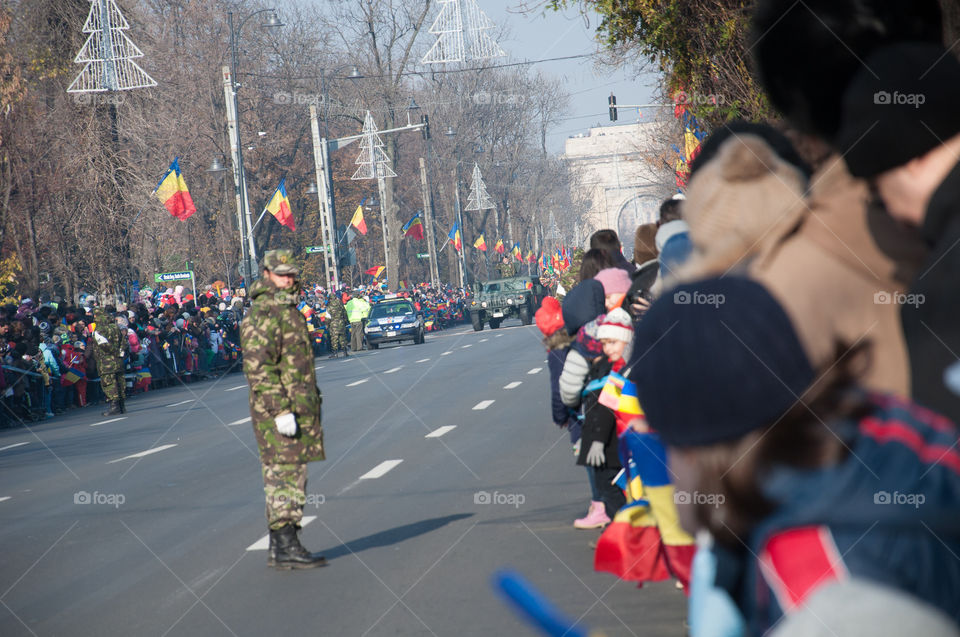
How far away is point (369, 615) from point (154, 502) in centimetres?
468

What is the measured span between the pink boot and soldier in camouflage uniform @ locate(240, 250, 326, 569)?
66.2 inches

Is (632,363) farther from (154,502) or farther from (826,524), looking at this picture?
(154,502)

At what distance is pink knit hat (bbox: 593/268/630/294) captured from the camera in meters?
7.97

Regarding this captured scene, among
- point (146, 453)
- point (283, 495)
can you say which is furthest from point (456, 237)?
point (283, 495)

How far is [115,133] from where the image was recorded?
32.1 m

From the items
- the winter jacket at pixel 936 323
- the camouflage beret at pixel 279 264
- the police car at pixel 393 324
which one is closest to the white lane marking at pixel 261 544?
the camouflage beret at pixel 279 264

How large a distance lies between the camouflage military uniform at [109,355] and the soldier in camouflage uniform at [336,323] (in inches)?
517

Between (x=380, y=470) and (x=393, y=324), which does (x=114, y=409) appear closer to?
(x=380, y=470)

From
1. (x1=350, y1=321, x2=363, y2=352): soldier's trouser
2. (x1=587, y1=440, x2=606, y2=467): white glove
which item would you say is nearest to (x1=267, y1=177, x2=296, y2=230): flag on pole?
(x1=350, y1=321, x2=363, y2=352): soldier's trouser

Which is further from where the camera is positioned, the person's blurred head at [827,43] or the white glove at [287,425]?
the white glove at [287,425]

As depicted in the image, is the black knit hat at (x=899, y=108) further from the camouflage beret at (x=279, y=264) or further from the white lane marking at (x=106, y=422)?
the white lane marking at (x=106, y=422)

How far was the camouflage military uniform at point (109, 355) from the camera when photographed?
20203 millimetres

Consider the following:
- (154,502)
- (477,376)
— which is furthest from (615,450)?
(477,376)

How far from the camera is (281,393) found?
7809 millimetres
